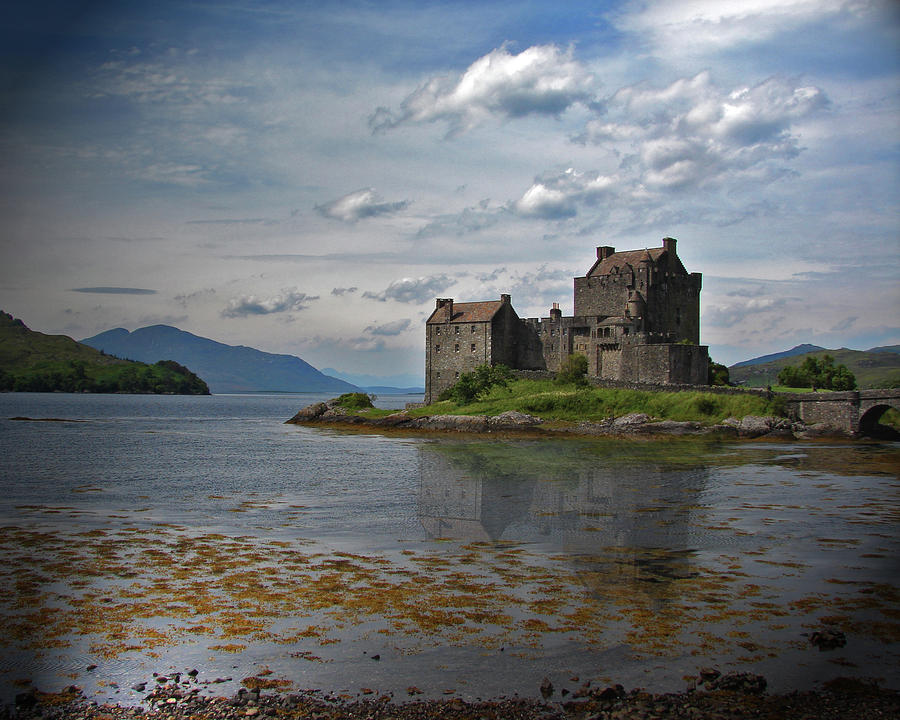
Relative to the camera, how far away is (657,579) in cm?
1398

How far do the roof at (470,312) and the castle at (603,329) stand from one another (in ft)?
0.37

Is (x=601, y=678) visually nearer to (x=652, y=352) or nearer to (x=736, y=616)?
(x=736, y=616)

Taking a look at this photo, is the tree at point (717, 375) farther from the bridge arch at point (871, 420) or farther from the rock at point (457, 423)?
the rock at point (457, 423)

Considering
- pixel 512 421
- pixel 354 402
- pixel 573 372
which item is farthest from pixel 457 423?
pixel 354 402

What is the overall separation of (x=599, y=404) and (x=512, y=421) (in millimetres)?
7024

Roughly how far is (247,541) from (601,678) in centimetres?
1144

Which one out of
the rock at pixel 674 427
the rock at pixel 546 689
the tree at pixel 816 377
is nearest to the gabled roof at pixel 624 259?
the tree at pixel 816 377

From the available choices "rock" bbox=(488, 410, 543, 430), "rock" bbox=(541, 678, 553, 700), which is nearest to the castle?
"rock" bbox=(488, 410, 543, 430)

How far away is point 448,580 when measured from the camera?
14031 mm

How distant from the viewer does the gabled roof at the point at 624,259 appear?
6819 centimetres

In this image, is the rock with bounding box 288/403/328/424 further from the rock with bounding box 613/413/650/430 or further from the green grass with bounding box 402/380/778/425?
the rock with bounding box 613/413/650/430

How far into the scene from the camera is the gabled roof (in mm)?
68188

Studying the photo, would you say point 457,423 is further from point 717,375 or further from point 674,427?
point 717,375

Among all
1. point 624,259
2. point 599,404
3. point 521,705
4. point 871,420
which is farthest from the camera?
point 624,259
